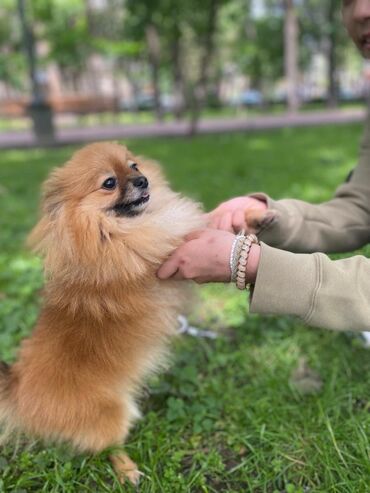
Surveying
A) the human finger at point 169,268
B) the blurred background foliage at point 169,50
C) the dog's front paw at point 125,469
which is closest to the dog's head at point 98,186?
the human finger at point 169,268

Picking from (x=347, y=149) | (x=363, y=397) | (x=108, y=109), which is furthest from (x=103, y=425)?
(x=108, y=109)

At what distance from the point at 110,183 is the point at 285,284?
0.79m

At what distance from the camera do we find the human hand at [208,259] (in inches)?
57.5

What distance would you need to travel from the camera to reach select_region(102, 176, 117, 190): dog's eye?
1727 mm

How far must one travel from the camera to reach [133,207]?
179 centimetres

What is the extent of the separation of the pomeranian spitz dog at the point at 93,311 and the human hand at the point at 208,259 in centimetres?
11

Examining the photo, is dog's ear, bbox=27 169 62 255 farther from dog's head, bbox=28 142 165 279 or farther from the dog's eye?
the dog's eye

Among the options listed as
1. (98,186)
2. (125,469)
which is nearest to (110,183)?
(98,186)

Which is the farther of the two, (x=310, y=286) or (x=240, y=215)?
(x=240, y=215)

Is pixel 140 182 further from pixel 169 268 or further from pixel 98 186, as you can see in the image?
pixel 169 268

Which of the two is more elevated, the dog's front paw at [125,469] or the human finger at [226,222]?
the human finger at [226,222]

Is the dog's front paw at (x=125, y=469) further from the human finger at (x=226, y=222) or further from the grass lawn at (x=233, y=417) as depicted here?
the human finger at (x=226, y=222)

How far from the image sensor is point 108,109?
1834cm

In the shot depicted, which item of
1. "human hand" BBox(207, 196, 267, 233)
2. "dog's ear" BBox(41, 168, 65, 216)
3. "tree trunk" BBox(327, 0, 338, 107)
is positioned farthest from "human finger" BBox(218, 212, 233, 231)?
"tree trunk" BBox(327, 0, 338, 107)
